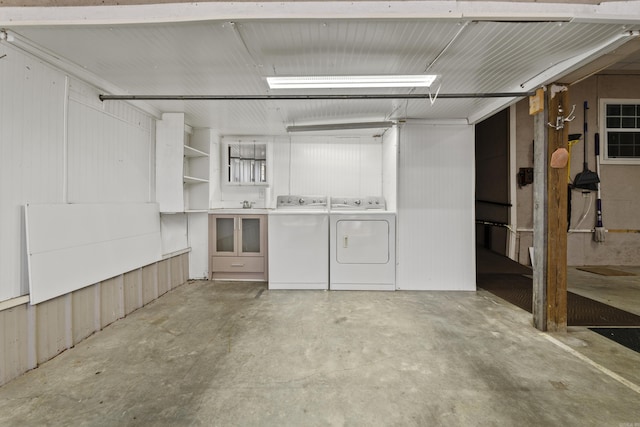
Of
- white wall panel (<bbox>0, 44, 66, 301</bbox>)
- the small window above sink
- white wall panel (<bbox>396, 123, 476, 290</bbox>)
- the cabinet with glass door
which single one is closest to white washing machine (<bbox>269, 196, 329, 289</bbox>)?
the cabinet with glass door

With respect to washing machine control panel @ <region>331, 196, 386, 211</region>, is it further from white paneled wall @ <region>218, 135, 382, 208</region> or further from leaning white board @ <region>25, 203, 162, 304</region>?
leaning white board @ <region>25, 203, 162, 304</region>

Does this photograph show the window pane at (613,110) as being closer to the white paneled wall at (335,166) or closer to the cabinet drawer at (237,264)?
the white paneled wall at (335,166)

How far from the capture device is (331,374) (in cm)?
186

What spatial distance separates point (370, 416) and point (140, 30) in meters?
2.81

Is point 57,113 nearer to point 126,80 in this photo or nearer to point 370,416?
point 126,80

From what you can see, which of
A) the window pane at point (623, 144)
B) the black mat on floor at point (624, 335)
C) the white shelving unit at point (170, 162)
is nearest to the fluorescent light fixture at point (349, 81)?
the white shelving unit at point (170, 162)

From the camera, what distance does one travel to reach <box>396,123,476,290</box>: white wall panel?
368 cm

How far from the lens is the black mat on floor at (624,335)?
225 cm

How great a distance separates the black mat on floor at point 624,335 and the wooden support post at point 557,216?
34 cm

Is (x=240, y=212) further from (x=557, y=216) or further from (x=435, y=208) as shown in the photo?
(x=557, y=216)

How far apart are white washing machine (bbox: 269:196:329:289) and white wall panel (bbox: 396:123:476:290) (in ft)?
3.55

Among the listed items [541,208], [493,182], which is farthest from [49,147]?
[493,182]

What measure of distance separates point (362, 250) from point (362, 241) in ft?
0.42

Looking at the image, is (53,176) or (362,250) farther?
(362,250)
